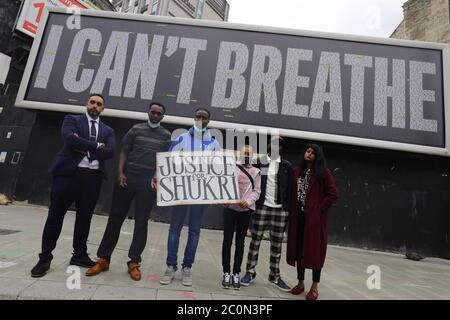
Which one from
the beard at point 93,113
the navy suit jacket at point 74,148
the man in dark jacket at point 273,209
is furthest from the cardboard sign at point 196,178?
the beard at point 93,113

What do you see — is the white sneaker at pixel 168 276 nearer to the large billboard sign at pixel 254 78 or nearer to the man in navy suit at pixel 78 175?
the man in navy suit at pixel 78 175

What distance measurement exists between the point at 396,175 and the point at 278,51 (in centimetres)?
506

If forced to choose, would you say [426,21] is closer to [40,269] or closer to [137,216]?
[137,216]

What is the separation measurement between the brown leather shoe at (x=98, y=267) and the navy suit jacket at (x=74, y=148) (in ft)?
3.38

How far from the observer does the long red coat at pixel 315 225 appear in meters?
3.48

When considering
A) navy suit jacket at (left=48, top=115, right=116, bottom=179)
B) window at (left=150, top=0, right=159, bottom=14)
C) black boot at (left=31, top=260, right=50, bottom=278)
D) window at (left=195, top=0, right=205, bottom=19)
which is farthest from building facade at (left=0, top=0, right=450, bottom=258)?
window at (left=195, top=0, right=205, bottom=19)

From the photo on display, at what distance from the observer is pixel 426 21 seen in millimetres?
15719

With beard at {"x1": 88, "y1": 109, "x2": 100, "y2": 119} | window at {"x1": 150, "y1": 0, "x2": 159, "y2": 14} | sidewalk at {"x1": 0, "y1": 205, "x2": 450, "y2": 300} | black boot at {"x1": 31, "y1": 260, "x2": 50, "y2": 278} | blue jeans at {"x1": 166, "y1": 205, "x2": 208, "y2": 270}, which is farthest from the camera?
window at {"x1": 150, "y1": 0, "x2": 159, "y2": 14}

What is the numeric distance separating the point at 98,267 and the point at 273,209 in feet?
7.15

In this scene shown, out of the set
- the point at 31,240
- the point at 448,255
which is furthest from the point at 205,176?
the point at 448,255

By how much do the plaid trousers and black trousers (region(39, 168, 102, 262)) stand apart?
2.03 metres

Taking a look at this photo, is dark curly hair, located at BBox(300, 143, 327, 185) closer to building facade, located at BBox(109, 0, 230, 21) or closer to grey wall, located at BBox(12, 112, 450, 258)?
grey wall, located at BBox(12, 112, 450, 258)

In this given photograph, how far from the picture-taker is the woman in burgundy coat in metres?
3.49

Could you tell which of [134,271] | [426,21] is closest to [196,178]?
[134,271]
